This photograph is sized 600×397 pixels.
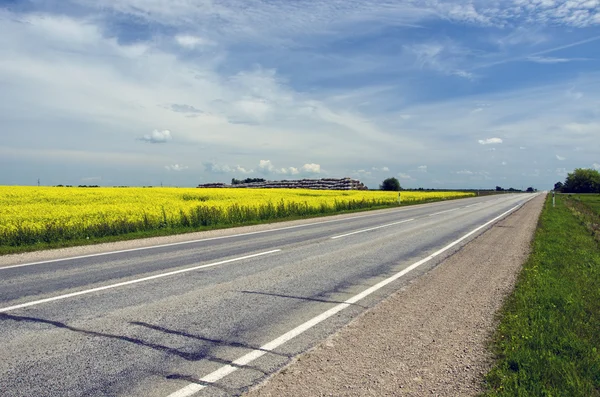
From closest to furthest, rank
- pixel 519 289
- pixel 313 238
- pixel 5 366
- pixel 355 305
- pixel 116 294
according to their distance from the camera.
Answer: pixel 5 366
pixel 355 305
pixel 116 294
pixel 519 289
pixel 313 238

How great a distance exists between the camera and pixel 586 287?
289 inches

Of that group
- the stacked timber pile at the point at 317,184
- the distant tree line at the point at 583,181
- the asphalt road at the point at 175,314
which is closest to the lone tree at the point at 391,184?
the stacked timber pile at the point at 317,184

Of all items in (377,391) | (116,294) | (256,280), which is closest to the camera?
(377,391)

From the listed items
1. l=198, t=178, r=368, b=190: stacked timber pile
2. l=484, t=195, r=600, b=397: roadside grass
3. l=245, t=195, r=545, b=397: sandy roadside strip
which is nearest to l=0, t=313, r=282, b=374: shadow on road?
l=245, t=195, r=545, b=397: sandy roadside strip

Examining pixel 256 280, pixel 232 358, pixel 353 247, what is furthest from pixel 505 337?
pixel 353 247

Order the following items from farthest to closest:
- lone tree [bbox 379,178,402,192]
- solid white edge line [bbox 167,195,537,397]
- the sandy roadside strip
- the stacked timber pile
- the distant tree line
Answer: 1. the distant tree line
2. lone tree [bbox 379,178,402,192]
3. the stacked timber pile
4. the sandy roadside strip
5. solid white edge line [bbox 167,195,537,397]

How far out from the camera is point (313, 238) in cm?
1395

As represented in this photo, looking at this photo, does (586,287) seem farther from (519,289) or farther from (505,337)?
(505,337)

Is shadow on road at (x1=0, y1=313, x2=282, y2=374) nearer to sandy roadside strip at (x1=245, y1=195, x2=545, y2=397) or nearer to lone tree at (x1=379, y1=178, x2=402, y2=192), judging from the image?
sandy roadside strip at (x1=245, y1=195, x2=545, y2=397)

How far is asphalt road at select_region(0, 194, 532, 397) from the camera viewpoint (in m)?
3.82

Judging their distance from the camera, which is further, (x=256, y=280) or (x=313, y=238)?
(x=313, y=238)

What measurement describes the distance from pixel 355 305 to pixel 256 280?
2.20 metres

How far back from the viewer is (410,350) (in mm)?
4543

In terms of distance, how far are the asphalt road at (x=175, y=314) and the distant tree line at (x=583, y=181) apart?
172 meters
